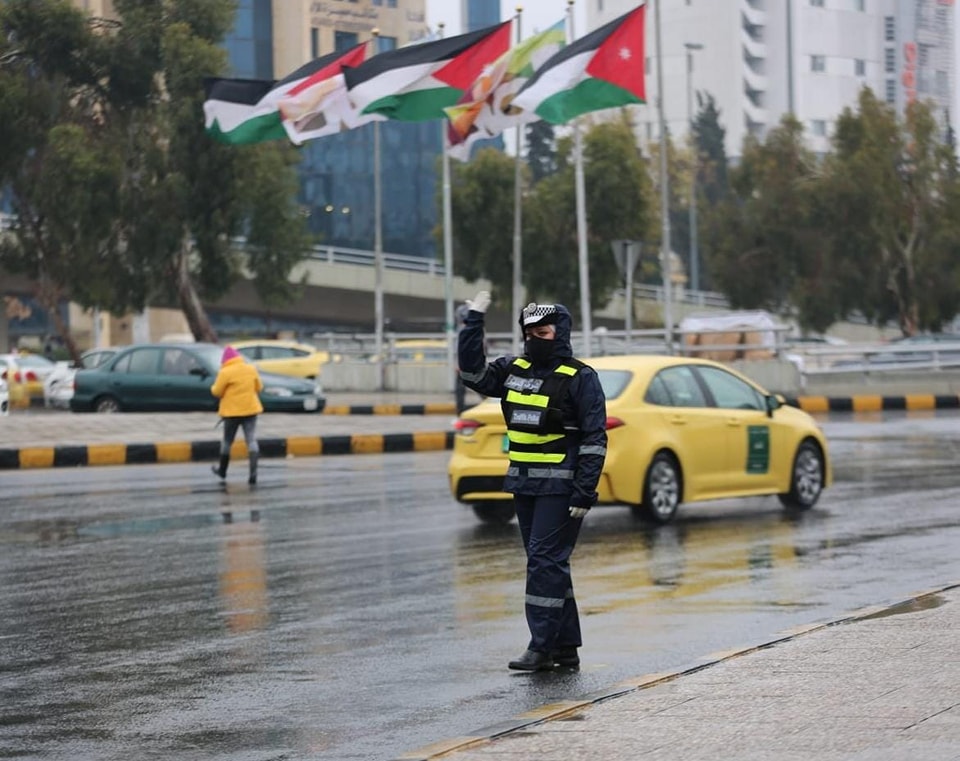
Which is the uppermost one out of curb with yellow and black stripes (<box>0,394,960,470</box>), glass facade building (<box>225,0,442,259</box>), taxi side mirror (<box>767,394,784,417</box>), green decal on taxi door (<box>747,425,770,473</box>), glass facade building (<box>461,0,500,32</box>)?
glass facade building (<box>461,0,500,32</box>)

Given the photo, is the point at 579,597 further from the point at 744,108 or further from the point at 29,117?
the point at 744,108

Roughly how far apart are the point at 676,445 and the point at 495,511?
1.72 meters

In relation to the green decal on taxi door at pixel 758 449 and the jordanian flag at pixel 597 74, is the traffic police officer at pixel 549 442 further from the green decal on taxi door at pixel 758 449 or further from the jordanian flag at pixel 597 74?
the jordanian flag at pixel 597 74

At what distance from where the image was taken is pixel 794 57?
125m

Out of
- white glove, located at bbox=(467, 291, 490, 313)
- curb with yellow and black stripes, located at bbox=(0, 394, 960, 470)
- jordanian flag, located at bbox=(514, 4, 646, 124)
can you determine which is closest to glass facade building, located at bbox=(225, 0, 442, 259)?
jordanian flag, located at bbox=(514, 4, 646, 124)

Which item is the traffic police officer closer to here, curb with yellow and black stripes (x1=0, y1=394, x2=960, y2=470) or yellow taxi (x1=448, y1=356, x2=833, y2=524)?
yellow taxi (x1=448, y1=356, x2=833, y2=524)

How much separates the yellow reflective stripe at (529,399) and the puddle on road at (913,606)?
2.15m

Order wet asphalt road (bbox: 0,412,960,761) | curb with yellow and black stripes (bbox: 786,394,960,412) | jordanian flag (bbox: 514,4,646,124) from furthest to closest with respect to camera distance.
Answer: curb with yellow and black stripes (bbox: 786,394,960,412)
jordanian flag (bbox: 514,4,646,124)
wet asphalt road (bbox: 0,412,960,761)

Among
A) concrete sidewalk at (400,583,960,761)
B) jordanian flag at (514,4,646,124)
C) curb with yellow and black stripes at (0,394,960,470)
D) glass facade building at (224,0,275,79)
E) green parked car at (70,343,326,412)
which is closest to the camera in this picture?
concrete sidewalk at (400,583,960,761)

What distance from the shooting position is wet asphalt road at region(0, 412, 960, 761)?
792 centimetres

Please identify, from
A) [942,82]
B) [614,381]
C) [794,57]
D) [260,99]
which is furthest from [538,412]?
[942,82]

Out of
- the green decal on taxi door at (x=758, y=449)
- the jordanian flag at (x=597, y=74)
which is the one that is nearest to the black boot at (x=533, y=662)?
the green decal on taxi door at (x=758, y=449)

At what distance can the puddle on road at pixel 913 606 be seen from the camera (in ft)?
31.9

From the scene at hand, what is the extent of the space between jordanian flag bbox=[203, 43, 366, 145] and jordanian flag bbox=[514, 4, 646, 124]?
449 cm
